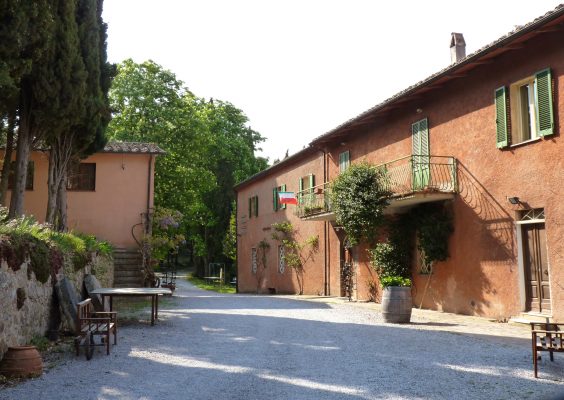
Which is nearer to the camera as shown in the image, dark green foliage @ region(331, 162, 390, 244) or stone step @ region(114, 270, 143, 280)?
dark green foliage @ region(331, 162, 390, 244)

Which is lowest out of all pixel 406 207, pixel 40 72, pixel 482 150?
pixel 406 207

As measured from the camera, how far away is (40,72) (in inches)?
446

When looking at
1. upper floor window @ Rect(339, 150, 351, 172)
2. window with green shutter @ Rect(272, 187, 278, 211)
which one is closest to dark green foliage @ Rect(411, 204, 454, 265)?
upper floor window @ Rect(339, 150, 351, 172)

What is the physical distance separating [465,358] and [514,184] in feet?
19.0

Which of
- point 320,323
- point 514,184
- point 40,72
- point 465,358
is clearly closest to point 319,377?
point 465,358

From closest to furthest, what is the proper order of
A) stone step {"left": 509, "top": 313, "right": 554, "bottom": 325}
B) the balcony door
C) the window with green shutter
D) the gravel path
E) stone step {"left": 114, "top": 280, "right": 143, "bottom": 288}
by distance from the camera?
the gravel path
stone step {"left": 509, "top": 313, "right": 554, "bottom": 325}
the balcony door
stone step {"left": 114, "top": 280, "right": 143, "bottom": 288}
the window with green shutter

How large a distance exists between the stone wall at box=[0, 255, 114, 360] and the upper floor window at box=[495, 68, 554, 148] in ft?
31.5

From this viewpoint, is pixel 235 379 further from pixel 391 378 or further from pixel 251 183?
pixel 251 183

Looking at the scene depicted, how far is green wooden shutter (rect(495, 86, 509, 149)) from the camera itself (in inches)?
487

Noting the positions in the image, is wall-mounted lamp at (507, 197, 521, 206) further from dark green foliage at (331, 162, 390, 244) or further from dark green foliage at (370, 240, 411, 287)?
dark green foliage at (370, 240, 411, 287)

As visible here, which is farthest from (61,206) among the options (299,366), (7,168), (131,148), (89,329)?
(299,366)

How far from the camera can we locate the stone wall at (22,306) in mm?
6672

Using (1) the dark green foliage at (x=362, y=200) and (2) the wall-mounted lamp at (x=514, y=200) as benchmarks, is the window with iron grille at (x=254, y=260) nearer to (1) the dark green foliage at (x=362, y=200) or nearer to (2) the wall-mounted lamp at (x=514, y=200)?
(1) the dark green foliage at (x=362, y=200)

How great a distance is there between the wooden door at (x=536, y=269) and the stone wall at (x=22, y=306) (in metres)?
9.33
